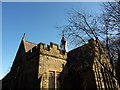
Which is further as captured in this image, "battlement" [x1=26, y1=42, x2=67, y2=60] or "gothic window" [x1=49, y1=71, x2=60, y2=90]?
"battlement" [x1=26, y1=42, x2=67, y2=60]

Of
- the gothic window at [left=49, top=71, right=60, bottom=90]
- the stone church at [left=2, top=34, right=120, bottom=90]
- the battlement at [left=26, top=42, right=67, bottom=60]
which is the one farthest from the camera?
the battlement at [left=26, top=42, right=67, bottom=60]

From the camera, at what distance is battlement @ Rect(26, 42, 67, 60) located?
11780 millimetres

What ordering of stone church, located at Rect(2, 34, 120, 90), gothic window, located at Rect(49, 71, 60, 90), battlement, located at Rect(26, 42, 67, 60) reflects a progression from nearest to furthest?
stone church, located at Rect(2, 34, 120, 90)
gothic window, located at Rect(49, 71, 60, 90)
battlement, located at Rect(26, 42, 67, 60)

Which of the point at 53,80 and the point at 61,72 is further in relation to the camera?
the point at 61,72

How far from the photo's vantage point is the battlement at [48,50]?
1178 centimetres

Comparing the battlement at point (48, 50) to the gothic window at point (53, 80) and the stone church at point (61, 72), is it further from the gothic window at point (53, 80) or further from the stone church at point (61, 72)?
the gothic window at point (53, 80)

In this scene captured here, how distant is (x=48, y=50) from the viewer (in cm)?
1231

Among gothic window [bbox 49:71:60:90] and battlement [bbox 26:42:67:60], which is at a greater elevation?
battlement [bbox 26:42:67:60]

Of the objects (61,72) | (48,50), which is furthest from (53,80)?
(48,50)

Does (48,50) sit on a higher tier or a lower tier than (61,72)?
higher

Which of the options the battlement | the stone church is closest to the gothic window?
the stone church

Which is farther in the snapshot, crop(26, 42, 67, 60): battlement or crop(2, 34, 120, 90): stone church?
crop(26, 42, 67, 60): battlement

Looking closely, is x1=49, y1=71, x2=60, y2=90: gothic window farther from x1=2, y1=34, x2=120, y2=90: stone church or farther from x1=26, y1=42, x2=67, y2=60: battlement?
x1=26, y1=42, x2=67, y2=60: battlement

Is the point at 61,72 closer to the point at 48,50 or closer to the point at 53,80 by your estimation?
the point at 53,80
